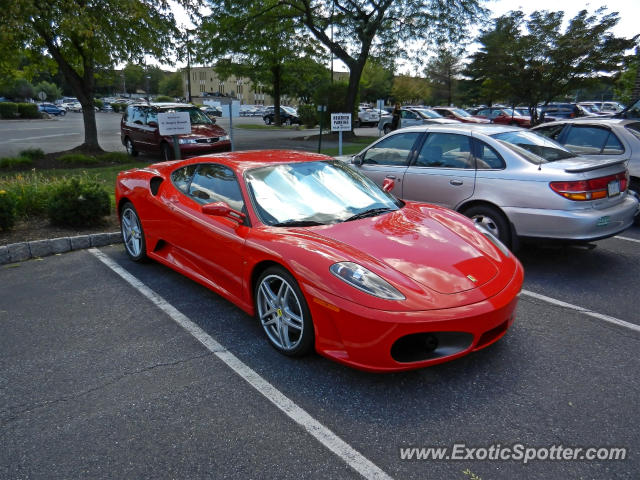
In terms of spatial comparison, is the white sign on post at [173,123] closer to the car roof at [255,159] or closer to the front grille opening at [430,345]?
the car roof at [255,159]

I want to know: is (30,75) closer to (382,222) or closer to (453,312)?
(382,222)

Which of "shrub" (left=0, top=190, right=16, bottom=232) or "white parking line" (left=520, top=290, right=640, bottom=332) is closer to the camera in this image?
"white parking line" (left=520, top=290, right=640, bottom=332)

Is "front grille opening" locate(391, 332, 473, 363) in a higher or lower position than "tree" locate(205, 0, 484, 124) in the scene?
lower

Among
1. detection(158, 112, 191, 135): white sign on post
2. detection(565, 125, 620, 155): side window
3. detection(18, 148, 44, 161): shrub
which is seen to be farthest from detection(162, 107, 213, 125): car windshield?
detection(565, 125, 620, 155): side window

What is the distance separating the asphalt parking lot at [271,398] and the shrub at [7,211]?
2102 millimetres

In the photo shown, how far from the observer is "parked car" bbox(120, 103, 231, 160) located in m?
12.5

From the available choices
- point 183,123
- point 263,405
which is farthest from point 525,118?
point 263,405

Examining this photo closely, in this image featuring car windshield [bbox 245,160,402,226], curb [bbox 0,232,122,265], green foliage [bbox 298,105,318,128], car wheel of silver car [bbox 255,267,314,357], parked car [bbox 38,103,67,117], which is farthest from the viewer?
parked car [bbox 38,103,67,117]

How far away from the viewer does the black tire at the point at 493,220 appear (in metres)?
5.24

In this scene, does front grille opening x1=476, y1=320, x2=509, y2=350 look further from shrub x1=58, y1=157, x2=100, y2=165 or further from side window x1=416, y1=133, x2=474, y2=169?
shrub x1=58, y1=157, x2=100, y2=165

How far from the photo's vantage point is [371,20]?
775 inches

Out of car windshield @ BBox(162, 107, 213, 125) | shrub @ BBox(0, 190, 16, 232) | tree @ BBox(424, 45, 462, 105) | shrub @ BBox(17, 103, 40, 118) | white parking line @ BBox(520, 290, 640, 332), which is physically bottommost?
white parking line @ BBox(520, 290, 640, 332)

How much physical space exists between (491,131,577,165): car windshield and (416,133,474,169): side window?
0.38 meters

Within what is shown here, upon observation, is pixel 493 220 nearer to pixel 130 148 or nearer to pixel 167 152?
pixel 167 152
